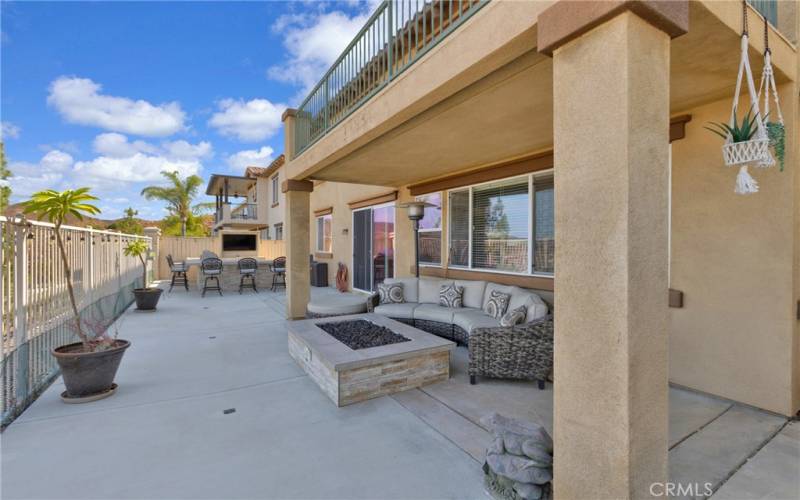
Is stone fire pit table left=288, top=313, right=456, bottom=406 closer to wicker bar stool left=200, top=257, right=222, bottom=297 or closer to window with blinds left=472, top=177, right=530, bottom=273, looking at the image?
window with blinds left=472, top=177, right=530, bottom=273

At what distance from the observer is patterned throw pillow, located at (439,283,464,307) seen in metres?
5.83

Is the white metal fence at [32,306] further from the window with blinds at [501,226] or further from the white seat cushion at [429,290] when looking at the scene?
the window with blinds at [501,226]

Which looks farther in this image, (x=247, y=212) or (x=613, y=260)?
(x=247, y=212)

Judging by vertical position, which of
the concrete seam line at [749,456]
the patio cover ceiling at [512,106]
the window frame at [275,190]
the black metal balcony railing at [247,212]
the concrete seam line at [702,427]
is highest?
the window frame at [275,190]

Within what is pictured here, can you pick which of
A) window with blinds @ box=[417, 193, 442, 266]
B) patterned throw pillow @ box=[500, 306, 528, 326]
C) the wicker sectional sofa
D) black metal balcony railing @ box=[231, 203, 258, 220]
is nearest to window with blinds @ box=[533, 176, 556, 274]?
the wicker sectional sofa

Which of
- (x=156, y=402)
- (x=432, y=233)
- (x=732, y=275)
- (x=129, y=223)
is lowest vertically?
(x=156, y=402)

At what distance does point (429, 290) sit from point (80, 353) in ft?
15.0

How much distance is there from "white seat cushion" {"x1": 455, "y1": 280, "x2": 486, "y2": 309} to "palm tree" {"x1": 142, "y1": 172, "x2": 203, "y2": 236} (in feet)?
78.4

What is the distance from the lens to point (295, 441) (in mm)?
2816

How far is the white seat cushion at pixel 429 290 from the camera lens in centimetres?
624

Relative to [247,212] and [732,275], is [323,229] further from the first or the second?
[732,275]

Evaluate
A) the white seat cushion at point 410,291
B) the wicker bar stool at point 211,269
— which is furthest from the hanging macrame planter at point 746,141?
the wicker bar stool at point 211,269

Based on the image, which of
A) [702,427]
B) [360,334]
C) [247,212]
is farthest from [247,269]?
[702,427]

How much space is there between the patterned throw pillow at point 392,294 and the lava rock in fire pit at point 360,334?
1.18m
